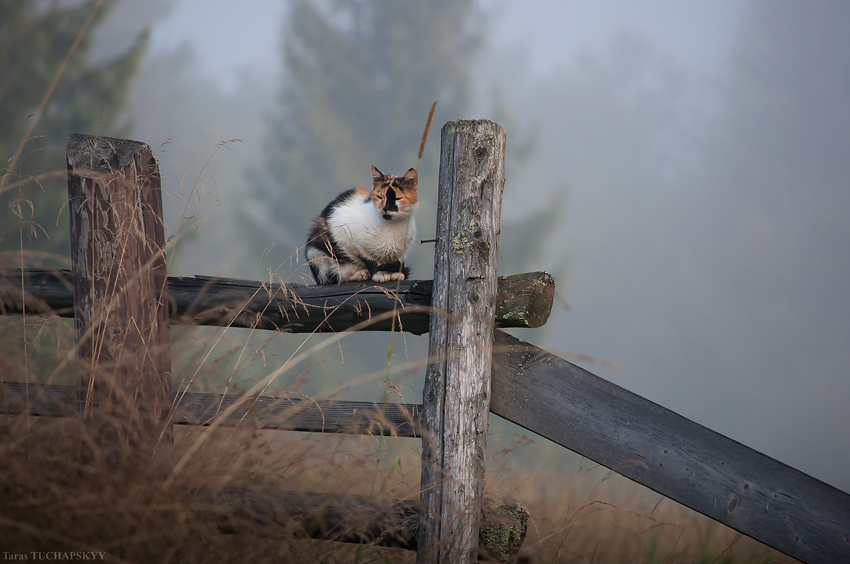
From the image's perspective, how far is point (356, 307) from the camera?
241 centimetres

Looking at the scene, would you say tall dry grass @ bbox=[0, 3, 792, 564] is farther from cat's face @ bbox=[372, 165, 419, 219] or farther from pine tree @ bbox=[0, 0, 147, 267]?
pine tree @ bbox=[0, 0, 147, 267]

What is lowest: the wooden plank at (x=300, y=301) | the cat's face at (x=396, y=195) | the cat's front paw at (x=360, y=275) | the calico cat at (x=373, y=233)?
the wooden plank at (x=300, y=301)

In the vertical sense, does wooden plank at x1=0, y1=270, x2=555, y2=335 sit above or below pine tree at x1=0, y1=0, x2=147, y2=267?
below

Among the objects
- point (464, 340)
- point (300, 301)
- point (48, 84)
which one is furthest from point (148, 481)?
point (48, 84)

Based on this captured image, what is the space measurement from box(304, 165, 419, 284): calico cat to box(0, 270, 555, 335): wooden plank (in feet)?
1.10

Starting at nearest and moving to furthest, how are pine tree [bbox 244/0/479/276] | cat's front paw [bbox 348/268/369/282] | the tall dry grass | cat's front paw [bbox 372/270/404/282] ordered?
Answer: the tall dry grass
cat's front paw [bbox 372/270/404/282]
cat's front paw [bbox 348/268/369/282]
pine tree [bbox 244/0/479/276]

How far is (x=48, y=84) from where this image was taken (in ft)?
32.4

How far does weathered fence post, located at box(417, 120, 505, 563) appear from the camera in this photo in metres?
2.16

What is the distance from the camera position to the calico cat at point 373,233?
2.95 metres

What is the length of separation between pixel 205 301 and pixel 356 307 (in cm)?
83

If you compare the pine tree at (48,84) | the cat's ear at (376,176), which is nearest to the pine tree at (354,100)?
the pine tree at (48,84)

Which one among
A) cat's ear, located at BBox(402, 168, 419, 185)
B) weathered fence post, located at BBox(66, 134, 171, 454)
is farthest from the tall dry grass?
cat's ear, located at BBox(402, 168, 419, 185)

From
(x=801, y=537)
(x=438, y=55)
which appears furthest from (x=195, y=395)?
(x=438, y=55)

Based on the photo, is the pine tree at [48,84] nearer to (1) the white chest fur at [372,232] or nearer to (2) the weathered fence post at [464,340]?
(1) the white chest fur at [372,232]
